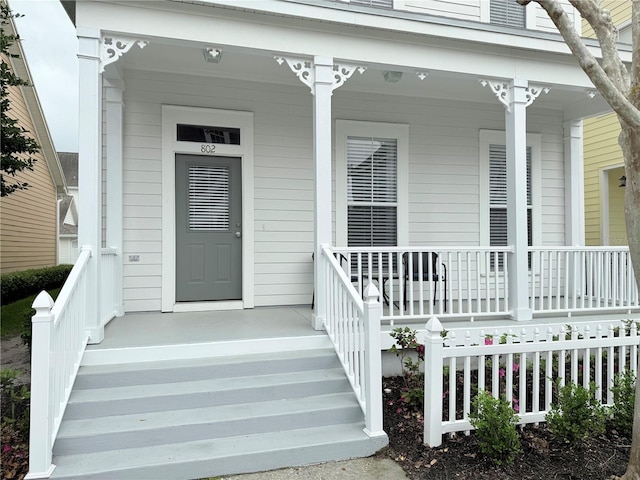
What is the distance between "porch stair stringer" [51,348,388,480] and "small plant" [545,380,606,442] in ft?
3.74

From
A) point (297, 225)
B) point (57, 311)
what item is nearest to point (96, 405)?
point (57, 311)

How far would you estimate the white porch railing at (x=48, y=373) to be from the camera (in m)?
2.41

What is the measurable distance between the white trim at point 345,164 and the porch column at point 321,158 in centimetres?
150

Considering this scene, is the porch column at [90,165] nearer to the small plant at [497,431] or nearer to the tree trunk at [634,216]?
the small plant at [497,431]

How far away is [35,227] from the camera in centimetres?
1245

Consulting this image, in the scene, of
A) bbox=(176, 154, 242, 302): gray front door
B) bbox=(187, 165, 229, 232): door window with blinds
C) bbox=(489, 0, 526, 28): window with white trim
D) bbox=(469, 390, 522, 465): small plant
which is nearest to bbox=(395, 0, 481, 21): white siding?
bbox=(489, 0, 526, 28): window with white trim

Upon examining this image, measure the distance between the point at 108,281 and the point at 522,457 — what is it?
156 inches

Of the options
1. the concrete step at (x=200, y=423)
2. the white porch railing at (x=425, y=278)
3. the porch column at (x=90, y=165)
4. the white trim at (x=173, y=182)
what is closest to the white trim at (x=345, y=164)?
the white porch railing at (x=425, y=278)

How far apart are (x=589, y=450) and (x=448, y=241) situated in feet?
11.8

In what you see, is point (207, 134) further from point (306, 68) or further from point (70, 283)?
point (70, 283)

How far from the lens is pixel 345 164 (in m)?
5.76

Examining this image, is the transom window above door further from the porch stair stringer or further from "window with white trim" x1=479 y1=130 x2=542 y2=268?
"window with white trim" x1=479 y1=130 x2=542 y2=268

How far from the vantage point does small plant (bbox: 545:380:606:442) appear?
2744 millimetres

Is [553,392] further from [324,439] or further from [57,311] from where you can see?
[57,311]
